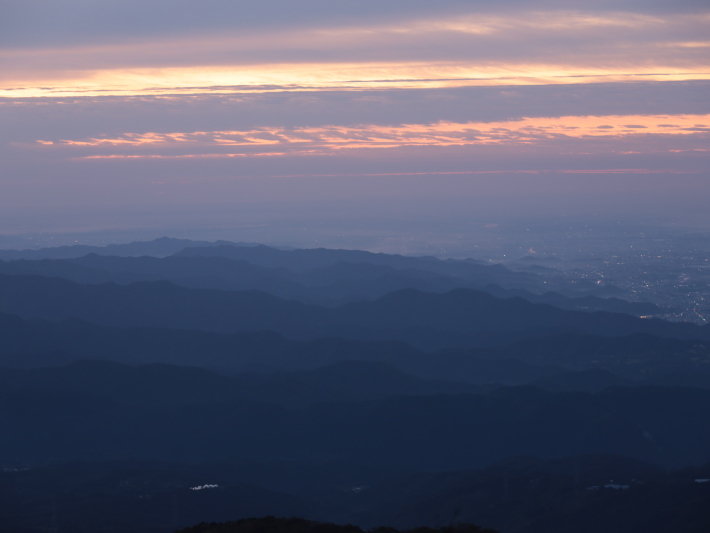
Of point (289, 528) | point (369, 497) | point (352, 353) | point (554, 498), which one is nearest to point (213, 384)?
point (352, 353)

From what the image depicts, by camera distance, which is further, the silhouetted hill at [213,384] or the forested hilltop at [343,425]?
the silhouetted hill at [213,384]

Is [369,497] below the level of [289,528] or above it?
below

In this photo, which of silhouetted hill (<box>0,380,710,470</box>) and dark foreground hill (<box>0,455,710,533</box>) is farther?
silhouetted hill (<box>0,380,710,470</box>)

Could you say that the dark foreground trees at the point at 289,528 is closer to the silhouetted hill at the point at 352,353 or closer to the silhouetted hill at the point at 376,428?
the silhouetted hill at the point at 376,428

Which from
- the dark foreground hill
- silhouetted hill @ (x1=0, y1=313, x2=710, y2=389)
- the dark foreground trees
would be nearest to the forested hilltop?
the dark foreground trees

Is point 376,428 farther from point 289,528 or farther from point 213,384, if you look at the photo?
point 289,528

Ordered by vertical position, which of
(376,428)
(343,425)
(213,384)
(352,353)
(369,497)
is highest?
(213,384)

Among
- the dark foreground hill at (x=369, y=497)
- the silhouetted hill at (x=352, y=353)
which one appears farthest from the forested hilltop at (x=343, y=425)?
the silhouetted hill at (x=352, y=353)

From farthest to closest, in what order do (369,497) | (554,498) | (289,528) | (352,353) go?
1. (352,353)
2. (369,497)
3. (554,498)
4. (289,528)

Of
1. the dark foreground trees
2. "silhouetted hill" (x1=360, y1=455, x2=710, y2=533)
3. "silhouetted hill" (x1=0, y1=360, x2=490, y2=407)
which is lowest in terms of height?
"silhouetted hill" (x1=360, y1=455, x2=710, y2=533)

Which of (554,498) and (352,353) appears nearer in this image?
(554,498)

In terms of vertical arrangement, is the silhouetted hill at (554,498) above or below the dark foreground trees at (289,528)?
below

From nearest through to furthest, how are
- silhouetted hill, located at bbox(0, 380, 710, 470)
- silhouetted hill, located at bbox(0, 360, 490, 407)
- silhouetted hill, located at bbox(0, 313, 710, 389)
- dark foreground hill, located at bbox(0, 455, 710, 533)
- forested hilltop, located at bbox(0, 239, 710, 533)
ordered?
dark foreground hill, located at bbox(0, 455, 710, 533)
forested hilltop, located at bbox(0, 239, 710, 533)
silhouetted hill, located at bbox(0, 380, 710, 470)
silhouetted hill, located at bbox(0, 360, 490, 407)
silhouetted hill, located at bbox(0, 313, 710, 389)

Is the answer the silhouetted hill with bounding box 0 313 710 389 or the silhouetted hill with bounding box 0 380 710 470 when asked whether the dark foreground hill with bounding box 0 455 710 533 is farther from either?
the silhouetted hill with bounding box 0 313 710 389
